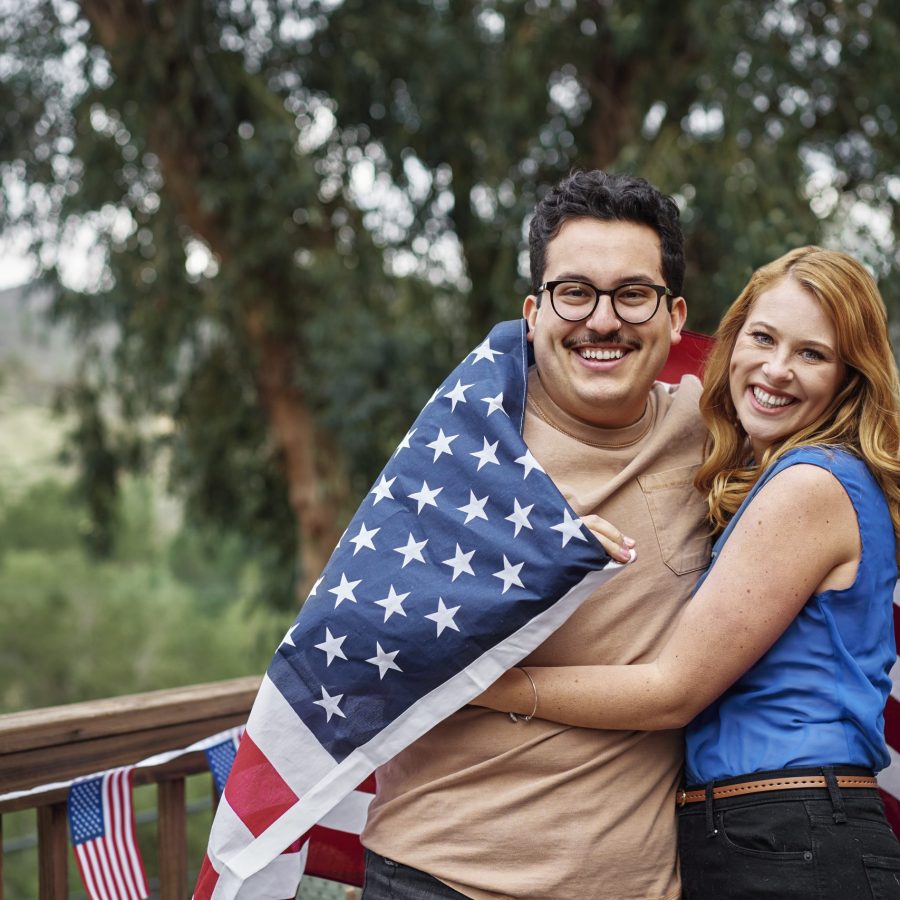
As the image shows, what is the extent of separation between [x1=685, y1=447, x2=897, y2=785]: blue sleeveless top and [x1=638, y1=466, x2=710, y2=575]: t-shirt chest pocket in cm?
16

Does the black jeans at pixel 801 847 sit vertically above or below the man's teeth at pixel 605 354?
below

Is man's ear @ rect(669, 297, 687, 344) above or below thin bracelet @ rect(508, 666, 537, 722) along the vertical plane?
above

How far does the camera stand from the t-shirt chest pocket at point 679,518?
1838 mm

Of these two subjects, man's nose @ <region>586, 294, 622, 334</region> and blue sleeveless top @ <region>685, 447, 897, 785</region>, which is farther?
man's nose @ <region>586, 294, 622, 334</region>

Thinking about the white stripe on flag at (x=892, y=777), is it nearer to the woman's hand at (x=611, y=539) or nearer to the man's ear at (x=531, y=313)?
the woman's hand at (x=611, y=539)

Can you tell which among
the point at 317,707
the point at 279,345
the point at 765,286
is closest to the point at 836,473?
the point at 765,286

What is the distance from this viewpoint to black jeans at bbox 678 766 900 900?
5.16 ft

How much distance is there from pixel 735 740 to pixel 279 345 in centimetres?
625

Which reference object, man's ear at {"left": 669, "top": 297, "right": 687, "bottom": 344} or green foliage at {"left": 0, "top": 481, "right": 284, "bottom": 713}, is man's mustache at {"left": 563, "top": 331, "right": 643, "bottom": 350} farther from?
green foliage at {"left": 0, "top": 481, "right": 284, "bottom": 713}

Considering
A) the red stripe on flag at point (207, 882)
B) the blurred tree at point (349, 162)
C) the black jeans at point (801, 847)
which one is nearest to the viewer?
the black jeans at point (801, 847)

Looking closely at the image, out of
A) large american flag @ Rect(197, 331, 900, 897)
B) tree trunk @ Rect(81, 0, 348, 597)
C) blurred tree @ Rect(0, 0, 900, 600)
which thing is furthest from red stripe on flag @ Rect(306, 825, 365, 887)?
tree trunk @ Rect(81, 0, 348, 597)

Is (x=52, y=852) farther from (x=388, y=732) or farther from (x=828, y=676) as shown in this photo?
(x=828, y=676)

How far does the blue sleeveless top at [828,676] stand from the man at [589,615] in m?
0.16

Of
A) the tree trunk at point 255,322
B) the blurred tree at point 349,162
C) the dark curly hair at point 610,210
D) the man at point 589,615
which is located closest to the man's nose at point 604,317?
the man at point 589,615
